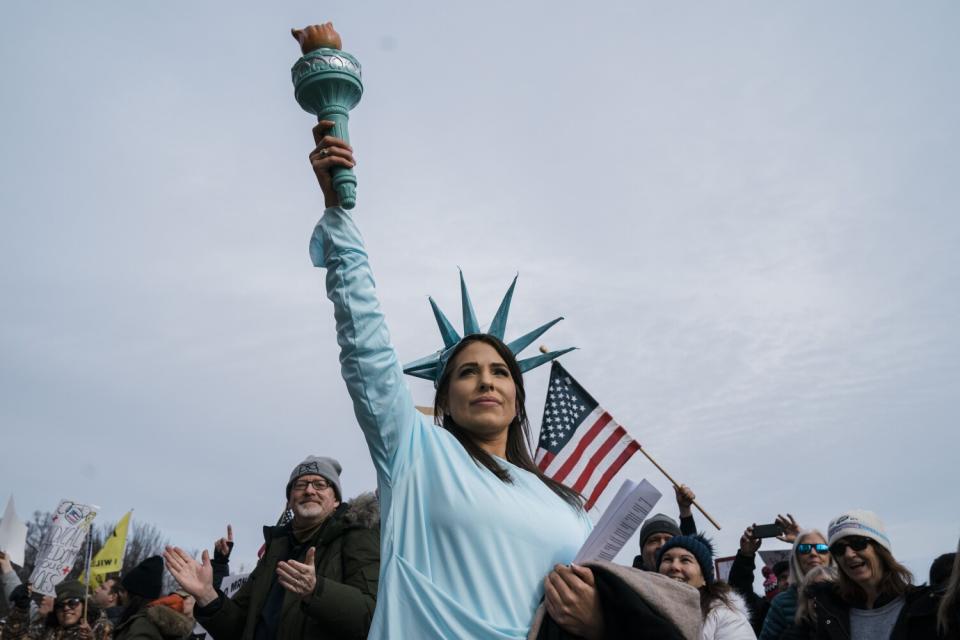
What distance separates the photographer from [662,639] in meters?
1.89

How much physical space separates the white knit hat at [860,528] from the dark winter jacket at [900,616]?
0.32 metres

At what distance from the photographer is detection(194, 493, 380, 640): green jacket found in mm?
3785

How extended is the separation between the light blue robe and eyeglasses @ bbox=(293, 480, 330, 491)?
2723 mm

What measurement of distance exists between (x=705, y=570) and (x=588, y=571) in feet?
10.9

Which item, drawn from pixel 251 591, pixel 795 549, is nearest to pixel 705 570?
pixel 795 549

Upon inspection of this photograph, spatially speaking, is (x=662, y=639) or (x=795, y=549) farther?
(x=795, y=549)

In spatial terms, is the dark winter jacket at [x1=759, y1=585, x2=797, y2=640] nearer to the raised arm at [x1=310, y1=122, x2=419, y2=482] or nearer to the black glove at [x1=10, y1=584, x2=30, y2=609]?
the raised arm at [x1=310, y1=122, x2=419, y2=482]

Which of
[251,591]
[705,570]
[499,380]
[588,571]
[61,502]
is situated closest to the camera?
[588,571]

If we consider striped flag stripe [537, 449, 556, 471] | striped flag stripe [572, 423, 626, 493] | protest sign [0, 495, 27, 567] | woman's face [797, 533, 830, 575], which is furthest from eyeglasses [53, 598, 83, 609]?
woman's face [797, 533, 830, 575]

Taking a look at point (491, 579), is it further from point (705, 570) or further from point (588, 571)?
point (705, 570)

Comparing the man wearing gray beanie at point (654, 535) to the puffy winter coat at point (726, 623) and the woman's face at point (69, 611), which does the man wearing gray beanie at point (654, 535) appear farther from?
the woman's face at point (69, 611)

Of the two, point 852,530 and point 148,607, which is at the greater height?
point 852,530

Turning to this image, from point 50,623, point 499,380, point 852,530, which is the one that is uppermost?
point 499,380

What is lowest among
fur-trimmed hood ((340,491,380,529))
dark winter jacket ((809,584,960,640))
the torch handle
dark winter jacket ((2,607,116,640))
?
dark winter jacket ((2,607,116,640))
